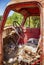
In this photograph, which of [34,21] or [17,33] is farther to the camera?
[34,21]

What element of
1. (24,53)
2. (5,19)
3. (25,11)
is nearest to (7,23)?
(5,19)

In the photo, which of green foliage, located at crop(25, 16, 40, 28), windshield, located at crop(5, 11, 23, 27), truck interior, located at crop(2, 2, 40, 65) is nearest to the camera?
truck interior, located at crop(2, 2, 40, 65)

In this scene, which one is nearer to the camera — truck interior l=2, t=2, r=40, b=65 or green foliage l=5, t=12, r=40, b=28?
truck interior l=2, t=2, r=40, b=65

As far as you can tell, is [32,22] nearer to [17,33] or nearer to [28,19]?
[28,19]

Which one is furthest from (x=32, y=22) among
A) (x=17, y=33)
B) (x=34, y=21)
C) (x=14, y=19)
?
(x=17, y=33)

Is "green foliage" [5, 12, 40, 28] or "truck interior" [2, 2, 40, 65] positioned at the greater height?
"green foliage" [5, 12, 40, 28]

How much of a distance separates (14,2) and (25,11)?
8.9 inches

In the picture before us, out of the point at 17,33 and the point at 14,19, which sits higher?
the point at 14,19

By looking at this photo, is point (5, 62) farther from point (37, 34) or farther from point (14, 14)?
point (14, 14)

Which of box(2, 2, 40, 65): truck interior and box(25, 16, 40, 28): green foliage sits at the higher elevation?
box(25, 16, 40, 28): green foliage

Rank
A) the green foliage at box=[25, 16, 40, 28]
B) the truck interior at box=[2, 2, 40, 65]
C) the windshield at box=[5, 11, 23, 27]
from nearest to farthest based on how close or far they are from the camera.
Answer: the truck interior at box=[2, 2, 40, 65], the windshield at box=[5, 11, 23, 27], the green foliage at box=[25, 16, 40, 28]

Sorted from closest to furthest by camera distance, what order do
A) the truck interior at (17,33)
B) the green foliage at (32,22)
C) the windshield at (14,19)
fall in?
the truck interior at (17,33) < the windshield at (14,19) < the green foliage at (32,22)

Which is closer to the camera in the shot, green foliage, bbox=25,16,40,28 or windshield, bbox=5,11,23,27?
windshield, bbox=5,11,23,27

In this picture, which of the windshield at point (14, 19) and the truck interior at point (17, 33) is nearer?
the truck interior at point (17, 33)
